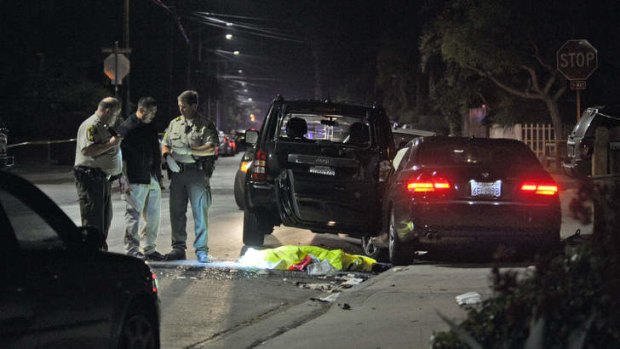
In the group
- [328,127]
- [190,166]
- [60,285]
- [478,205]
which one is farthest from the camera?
[328,127]

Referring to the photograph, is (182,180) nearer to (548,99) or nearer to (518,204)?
(518,204)

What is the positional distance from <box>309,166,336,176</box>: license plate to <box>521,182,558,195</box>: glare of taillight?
2.28 meters

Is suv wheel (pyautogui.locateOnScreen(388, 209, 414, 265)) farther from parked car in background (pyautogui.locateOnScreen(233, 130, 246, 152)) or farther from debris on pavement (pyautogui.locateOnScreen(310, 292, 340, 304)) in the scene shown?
parked car in background (pyautogui.locateOnScreen(233, 130, 246, 152))

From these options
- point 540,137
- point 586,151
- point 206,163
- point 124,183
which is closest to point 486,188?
point 206,163

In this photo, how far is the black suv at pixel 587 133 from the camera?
58.9 feet

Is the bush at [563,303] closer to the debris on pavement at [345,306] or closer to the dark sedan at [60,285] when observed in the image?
the dark sedan at [60,285]

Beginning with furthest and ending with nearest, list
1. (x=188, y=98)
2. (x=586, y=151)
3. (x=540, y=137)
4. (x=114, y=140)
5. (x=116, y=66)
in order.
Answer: (x=540, y=137) → (x=116, y=66) → (x=586, y=151) → (x=188, y=98) → (x=114, y=140)

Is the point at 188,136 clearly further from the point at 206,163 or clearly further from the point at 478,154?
the point at 478,154

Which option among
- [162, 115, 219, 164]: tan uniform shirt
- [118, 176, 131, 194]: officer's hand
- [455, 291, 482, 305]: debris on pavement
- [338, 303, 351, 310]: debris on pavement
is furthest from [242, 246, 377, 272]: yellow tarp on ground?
[455, 291, 482, 305]: debris on pavement

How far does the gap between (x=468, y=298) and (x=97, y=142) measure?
4.45 m

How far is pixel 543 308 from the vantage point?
13.7 feet

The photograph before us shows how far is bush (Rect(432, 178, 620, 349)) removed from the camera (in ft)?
13.7

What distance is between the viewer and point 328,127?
13.0 meters

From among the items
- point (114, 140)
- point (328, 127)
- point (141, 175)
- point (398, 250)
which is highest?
point (328, 127)
